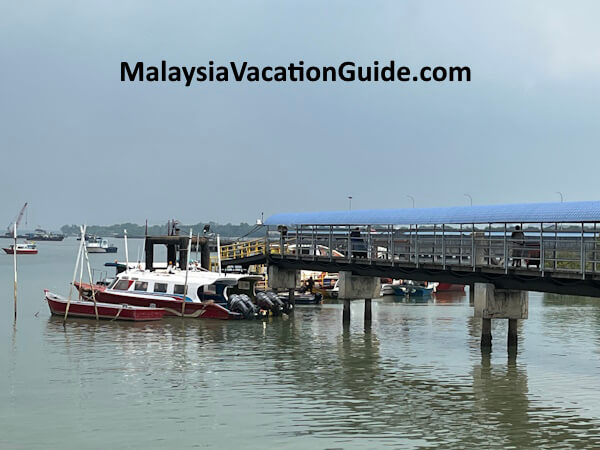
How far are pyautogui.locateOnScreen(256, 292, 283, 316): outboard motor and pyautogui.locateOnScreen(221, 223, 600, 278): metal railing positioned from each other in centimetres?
312

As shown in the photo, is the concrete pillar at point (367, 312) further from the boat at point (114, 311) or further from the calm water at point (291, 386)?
the boat at point (114, 311)

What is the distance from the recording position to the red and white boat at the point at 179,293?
51.0m

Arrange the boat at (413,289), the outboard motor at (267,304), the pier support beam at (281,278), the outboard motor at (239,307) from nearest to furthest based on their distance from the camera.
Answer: the outboard motor at (239,307), the outboard motor at (267,304), the pier support beam at (281,278), the boat at (413,289)

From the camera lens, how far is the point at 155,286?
52531mm

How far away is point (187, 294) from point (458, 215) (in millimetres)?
17002

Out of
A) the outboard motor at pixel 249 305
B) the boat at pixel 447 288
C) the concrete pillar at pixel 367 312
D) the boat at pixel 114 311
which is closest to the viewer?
the concrete pillar at pixel 367 312

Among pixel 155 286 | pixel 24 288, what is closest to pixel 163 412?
pixel 155 286

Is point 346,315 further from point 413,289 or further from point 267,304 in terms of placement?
point 413,289

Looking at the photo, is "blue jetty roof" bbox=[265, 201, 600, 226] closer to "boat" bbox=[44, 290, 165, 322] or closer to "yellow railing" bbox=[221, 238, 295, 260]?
"yellow railing" bbox=[221, 238, 295, 260]

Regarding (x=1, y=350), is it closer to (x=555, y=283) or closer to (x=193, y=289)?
(x=193, y=289)

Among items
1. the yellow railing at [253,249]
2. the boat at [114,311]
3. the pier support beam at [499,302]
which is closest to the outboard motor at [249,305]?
the boat at [114,311]

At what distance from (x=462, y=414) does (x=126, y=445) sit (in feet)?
34.2

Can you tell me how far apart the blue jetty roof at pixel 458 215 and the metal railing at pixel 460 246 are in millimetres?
461

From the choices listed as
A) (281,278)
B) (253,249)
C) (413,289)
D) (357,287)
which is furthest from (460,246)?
(413,289)
